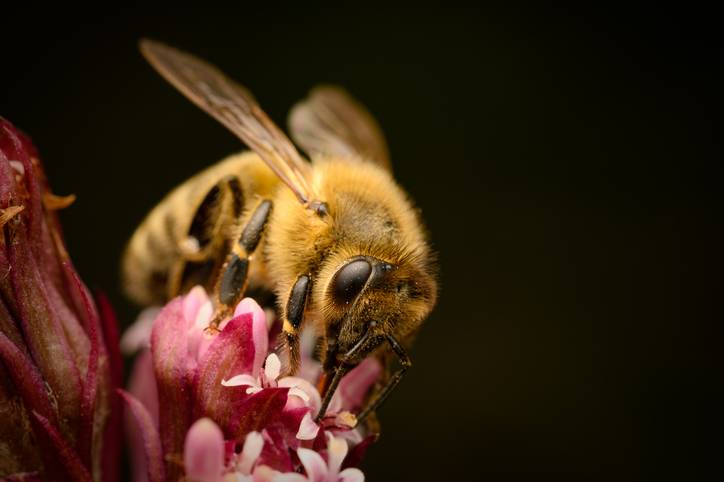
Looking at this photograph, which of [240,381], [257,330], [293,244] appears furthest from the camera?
[293,244]

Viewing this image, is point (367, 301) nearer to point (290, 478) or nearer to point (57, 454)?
point (290, 478)

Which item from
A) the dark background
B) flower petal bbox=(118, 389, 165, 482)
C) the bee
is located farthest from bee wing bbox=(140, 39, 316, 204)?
the dark background

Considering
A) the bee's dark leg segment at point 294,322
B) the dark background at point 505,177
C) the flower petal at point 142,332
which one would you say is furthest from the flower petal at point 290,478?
the dark background at point 505,177

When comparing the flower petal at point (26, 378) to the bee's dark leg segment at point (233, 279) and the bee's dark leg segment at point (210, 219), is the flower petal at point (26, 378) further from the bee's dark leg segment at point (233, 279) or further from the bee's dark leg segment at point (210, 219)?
the bee's dark leg segment at point (210, 219)

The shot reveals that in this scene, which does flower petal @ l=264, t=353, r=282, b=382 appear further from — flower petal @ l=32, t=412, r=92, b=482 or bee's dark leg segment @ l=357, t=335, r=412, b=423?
flower petal @ l=32, t=412, r=92, b=482

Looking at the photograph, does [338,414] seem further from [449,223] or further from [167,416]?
[449,223]

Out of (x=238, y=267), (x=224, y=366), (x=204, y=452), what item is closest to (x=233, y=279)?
(x=238, y=267)
